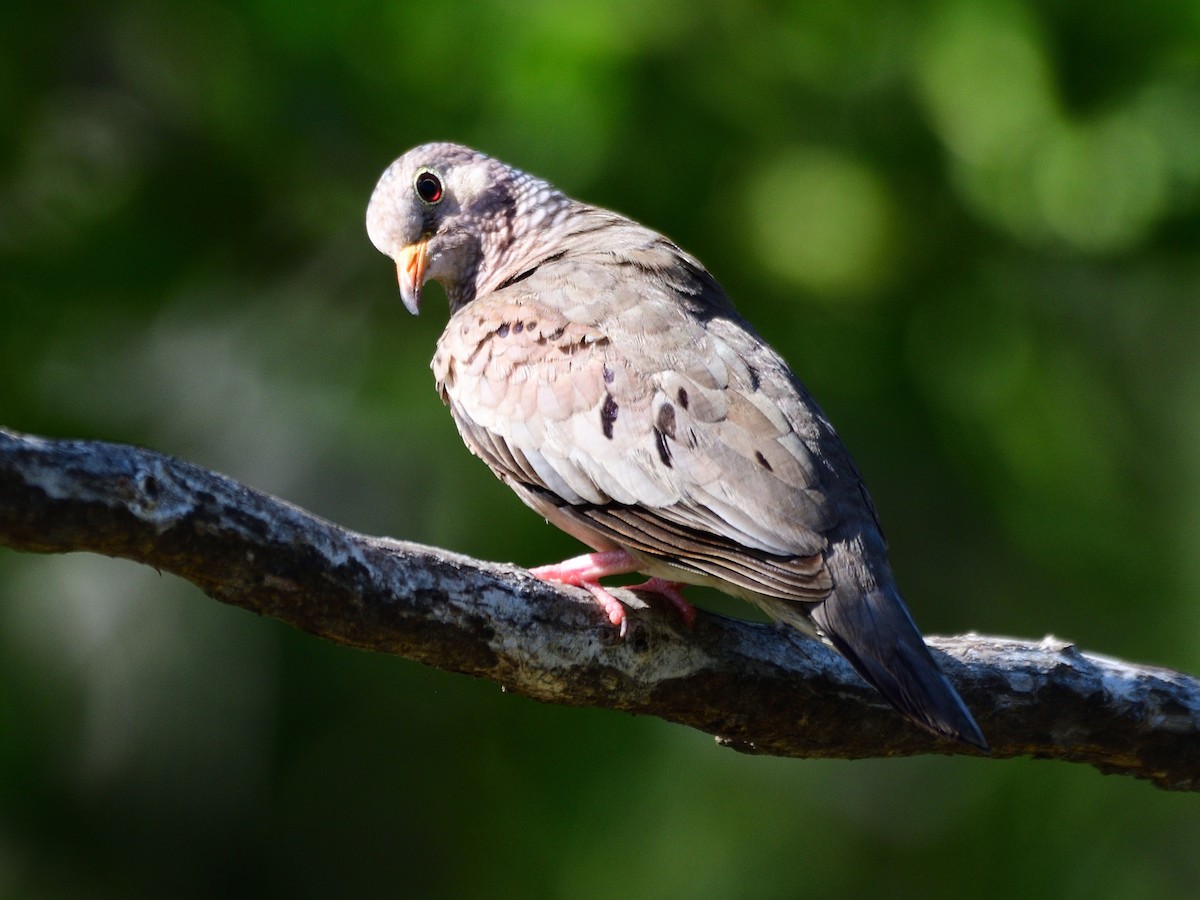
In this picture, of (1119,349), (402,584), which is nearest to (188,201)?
(402,584)

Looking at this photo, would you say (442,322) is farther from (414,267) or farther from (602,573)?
(602,573)

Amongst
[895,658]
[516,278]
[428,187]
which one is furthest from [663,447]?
[428,187]

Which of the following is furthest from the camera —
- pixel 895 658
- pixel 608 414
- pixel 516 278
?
pixel 516 278

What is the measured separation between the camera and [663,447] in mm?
3295

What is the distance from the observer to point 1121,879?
263 inches

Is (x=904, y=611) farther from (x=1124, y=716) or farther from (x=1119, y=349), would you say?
(x=1119, y=349)

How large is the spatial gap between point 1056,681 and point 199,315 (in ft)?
14.2

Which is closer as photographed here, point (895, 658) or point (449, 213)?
point (895, 658)

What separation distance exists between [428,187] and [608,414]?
151 centimetres

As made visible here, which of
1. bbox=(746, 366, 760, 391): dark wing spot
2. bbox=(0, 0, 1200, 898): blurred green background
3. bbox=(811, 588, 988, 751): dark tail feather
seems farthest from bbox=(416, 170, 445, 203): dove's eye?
bbox=(811, 588, 988, 751): dark tail feather

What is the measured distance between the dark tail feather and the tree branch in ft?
1.47

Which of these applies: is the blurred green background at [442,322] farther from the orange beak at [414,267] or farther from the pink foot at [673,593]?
the pink foot at [673,593]

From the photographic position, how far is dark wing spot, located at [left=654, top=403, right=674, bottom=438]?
3322 millimetres

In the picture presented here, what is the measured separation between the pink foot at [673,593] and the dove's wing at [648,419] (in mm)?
Result: 143
